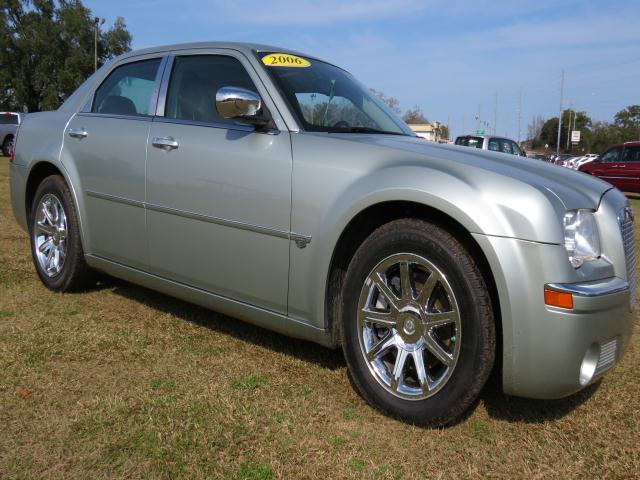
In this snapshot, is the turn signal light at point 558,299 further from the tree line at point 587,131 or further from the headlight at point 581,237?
the tree line at point 587,131

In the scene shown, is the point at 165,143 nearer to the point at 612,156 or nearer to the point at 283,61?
the point at 283,61

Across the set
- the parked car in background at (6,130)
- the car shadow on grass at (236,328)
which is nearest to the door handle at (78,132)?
the car shadow on grass at (236,328)

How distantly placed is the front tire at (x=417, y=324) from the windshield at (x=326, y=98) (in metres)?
0.88

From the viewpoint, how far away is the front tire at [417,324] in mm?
2324

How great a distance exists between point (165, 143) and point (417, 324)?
1.80 metres

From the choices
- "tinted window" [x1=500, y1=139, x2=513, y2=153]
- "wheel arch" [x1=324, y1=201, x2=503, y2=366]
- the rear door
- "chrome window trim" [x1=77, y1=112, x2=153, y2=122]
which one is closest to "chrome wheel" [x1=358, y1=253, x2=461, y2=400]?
"wheel arch" [x1=324, y1=201, x2=503, y2=366]

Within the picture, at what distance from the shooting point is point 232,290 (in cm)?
313

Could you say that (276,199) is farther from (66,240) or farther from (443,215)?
(66,240)

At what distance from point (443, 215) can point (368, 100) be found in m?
1.54

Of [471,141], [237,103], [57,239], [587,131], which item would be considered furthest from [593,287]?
[587,131]

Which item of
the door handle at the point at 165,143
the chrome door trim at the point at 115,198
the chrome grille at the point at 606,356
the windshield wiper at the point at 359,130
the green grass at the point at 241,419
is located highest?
the windshield wiper at the point at 359,130

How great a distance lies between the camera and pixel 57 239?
14.1 ft

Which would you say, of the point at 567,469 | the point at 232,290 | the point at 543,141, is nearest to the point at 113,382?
the point at 232,290

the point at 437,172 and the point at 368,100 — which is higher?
the point at 368,100
